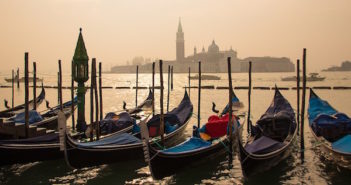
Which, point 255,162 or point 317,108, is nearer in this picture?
point 255,162

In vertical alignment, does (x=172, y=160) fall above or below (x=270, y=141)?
below

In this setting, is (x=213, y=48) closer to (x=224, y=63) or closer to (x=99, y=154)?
(x=224, y=63)

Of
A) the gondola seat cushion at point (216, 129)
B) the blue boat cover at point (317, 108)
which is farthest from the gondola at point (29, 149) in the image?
the blue boat cover at point (317, 108)

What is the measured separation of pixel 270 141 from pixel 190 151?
2311 millimetres

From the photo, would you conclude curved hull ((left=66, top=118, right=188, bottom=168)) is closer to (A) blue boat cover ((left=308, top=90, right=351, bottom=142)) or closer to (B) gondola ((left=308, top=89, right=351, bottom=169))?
(B) gondola ((left=308, top=89, right=351, bottom=169))

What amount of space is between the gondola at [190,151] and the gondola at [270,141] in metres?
0.72

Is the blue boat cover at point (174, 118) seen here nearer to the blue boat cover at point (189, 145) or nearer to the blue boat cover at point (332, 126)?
the blue boat cover at point (189, 145)

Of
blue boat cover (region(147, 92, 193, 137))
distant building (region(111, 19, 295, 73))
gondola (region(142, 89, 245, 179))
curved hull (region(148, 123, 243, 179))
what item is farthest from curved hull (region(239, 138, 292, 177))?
distant building (region(111, 19, 295, 73))

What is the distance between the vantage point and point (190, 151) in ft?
31.8

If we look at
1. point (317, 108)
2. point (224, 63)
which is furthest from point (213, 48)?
point (317, 108)

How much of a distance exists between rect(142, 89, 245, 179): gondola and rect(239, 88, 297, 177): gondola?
715mm

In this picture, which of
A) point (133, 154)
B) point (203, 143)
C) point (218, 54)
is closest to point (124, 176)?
point (133, 154)

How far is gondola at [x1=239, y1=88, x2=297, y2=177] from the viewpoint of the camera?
9033 mm

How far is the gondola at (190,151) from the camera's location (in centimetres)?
877
